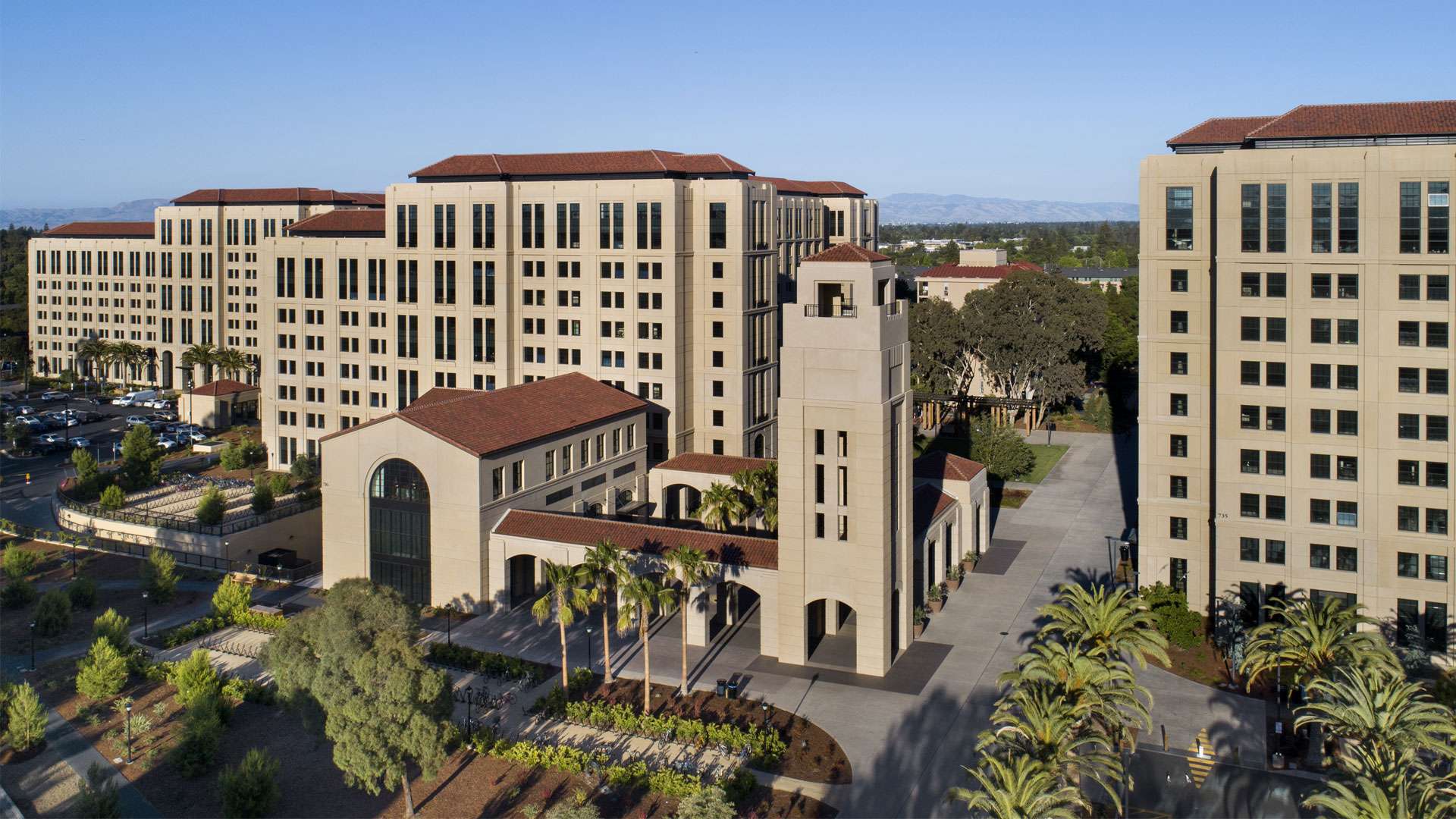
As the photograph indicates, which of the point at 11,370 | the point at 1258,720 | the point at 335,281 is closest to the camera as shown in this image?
the point at 1258,720

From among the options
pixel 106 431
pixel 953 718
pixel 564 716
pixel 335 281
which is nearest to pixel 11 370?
pixel 106 431

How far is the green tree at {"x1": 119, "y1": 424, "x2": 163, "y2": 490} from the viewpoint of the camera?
8400 centimetres

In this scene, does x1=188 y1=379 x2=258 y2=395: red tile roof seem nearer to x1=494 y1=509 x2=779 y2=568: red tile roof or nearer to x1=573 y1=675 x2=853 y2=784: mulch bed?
x1=494 y1=509 x2=779 y2=568: red tile roof

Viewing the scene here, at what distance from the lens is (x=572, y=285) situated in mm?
81875

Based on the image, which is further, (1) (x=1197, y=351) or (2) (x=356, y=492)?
(2) (x=356, y=492)

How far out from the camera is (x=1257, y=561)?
54500mm

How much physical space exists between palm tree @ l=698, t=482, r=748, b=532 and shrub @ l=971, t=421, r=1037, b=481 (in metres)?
32.9

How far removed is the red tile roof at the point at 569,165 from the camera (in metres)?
80.9

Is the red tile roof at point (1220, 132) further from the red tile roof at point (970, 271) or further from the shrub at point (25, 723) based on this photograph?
the red tile roof at point (970, 271)

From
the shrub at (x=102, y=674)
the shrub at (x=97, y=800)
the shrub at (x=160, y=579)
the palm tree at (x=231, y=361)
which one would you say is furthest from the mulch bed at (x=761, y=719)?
the palm tree at (x=231, y=361)

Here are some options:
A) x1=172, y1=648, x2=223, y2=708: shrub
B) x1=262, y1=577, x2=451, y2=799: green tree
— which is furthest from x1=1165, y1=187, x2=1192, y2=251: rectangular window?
x1=172, y1=648, x2=223, y2=708: shrub

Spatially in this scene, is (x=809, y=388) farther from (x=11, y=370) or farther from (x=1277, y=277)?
(x=11, y=370)

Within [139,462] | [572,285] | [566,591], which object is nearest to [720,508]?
[566,591]

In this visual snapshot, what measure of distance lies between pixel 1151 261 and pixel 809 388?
1962 centimetres
